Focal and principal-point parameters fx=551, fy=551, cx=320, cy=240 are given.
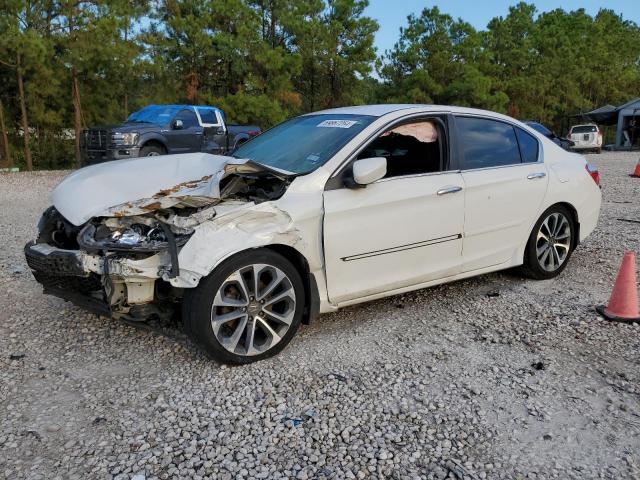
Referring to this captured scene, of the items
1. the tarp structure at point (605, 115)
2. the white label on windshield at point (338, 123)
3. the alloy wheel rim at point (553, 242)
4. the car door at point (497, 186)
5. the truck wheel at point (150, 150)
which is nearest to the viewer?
the white label on windshield at point (338, 123)

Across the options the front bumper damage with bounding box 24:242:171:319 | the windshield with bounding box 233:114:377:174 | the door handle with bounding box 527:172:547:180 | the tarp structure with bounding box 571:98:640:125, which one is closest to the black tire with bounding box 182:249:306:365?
the front bumper damage with bounding box 24:242:171:319

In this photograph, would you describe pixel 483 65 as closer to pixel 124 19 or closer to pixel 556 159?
pixel 124 19

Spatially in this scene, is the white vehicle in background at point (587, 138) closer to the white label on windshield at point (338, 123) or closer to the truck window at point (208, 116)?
the truck window at point (208, 116)

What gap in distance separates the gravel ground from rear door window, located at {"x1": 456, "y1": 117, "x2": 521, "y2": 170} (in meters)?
1.19

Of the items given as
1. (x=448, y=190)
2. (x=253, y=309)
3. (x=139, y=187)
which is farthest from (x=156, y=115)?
(x=253, y=309)

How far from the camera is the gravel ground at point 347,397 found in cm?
262

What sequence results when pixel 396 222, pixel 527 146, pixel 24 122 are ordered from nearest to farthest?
pixel 396 222
pixel 527 146
pixel 24 122

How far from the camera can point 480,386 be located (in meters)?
3.30

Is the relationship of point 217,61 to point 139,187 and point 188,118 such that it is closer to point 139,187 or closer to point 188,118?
point 188,118

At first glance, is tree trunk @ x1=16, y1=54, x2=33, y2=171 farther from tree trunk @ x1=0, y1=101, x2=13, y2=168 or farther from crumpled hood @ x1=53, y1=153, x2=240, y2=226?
crumpled hood @ x1=53, y1=153, x2=240, y2=226

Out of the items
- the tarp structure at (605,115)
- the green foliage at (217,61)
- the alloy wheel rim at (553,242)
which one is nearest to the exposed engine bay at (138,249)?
the alloy wheel rim at (553,242)

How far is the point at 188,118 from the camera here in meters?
15.0

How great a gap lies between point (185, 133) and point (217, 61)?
26.5 ft

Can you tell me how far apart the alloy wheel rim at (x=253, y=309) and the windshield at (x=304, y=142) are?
825 millimetres
